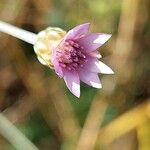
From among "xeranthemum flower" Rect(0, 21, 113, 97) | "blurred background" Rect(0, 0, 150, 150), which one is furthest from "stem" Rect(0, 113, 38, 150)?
"blurred background" Rect(0, 0, 150, 150)

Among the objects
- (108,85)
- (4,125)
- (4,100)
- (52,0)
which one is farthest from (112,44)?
(4,125)

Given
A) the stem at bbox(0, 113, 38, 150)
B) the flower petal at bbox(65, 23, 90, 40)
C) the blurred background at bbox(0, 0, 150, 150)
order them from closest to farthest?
the flower petal at bbox(65, 23, 90, 40)
the stem at bbox(0, 113, 38, 150)
the blurred background at bbox(0, 0, 150, 150)

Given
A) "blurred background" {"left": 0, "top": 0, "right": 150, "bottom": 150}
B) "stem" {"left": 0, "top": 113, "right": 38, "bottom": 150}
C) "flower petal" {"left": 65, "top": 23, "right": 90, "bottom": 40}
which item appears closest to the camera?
"flower petal" {"left": 65, "top": 23, "right": 90, "bottom": 40}

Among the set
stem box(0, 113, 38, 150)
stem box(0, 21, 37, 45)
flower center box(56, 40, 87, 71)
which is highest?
stem box(0, 21, 37, 45)

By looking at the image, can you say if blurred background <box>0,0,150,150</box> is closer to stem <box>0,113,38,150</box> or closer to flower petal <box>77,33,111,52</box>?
stem <box>0,113,38,150</box>

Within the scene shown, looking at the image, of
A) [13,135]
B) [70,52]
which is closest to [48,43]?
[70,52]

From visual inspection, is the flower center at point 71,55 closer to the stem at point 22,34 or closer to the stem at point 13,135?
the stem at point 22,34
